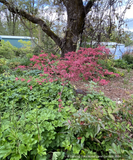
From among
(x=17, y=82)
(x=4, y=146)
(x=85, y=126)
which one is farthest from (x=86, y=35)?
(x=4, y=146)

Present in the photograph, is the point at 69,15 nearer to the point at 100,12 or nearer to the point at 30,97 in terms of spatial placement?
the point at 100,12

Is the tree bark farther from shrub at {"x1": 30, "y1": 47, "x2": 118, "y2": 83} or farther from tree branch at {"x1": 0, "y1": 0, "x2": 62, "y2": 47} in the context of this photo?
shrub at {"x1": 30, "y1": 47, "x2": 118, "y2": 83}

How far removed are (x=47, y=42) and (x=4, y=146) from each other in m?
5.95

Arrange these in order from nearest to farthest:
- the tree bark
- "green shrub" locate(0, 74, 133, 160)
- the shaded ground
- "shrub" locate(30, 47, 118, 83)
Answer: "green shrub" locate(0, 74, 133, 160)
"shrub" locate(30, 47, 118, 83)
the shaded ground
the tree bark

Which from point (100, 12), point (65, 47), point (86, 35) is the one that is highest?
point (100, 12)

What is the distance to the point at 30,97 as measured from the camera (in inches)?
84.7

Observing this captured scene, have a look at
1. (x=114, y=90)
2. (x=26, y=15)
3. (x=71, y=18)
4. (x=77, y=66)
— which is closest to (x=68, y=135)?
(x=77, y=66)

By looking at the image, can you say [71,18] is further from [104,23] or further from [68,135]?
[68,135]

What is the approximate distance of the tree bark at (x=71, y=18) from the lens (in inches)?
165

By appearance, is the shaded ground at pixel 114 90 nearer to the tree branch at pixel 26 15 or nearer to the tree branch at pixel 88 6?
the tree branch at pixel 26 15

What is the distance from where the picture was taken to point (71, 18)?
14.2 ft

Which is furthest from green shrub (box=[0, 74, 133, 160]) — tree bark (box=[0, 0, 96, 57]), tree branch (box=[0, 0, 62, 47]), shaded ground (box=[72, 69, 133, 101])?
tree branch (box=[0, 0, 62, 47])

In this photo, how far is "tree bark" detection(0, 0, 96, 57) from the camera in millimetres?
4195

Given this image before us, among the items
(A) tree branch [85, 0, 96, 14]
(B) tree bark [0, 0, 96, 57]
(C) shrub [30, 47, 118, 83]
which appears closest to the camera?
(C) shrub [30, 47, 118, 83]
